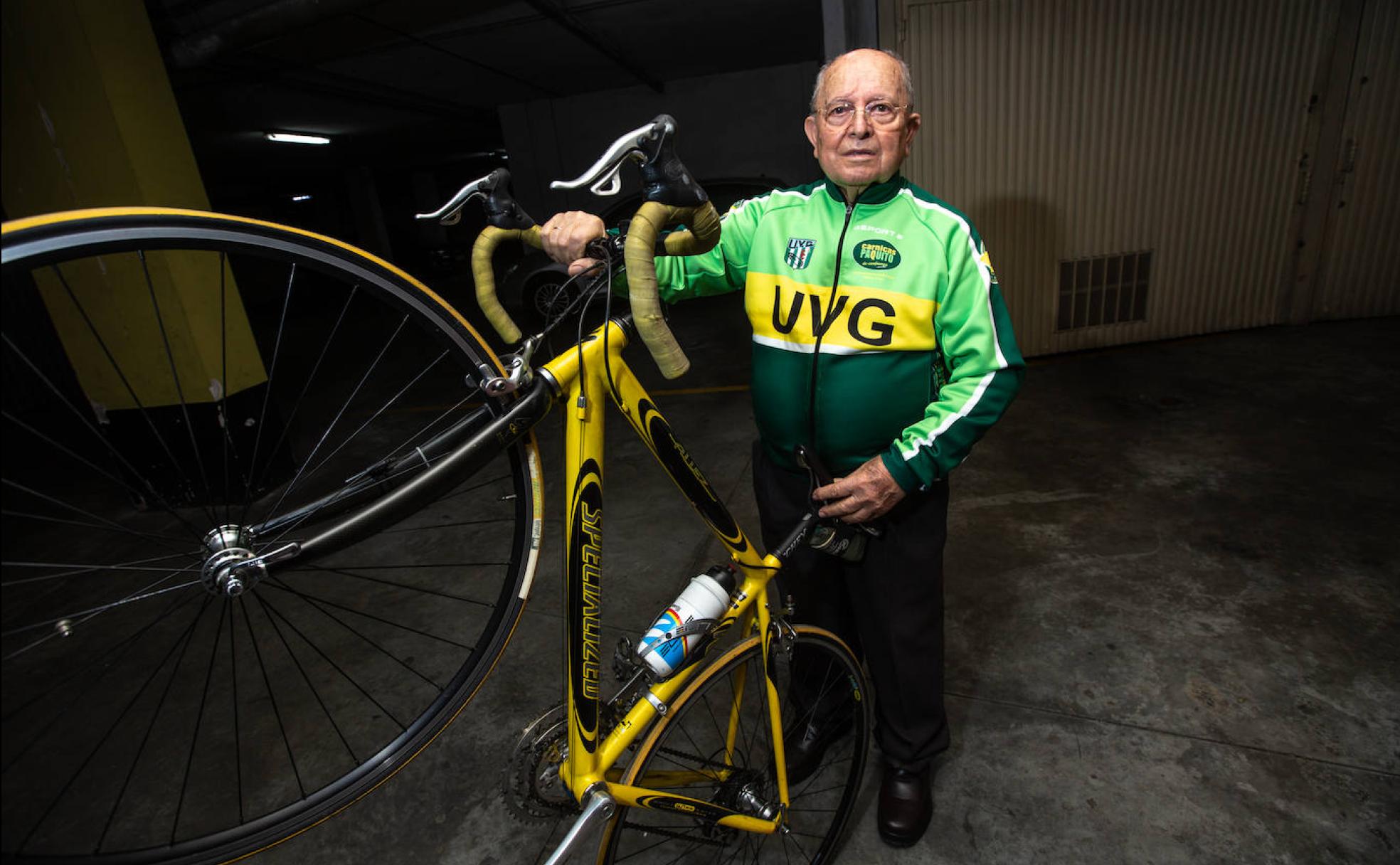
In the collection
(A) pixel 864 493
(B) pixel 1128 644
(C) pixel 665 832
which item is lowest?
(B) pixel 1128 644

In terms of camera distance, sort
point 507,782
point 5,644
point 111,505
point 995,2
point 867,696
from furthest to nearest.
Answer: point 995,2, point 111,505, point 5,644, point 867,696, point 507,782

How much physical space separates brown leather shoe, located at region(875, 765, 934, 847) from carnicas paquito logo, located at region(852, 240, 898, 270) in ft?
3.43

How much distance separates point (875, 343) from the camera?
1131mm

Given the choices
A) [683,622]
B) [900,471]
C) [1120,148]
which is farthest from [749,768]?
[1120,148]

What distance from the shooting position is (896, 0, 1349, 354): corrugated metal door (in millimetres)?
3801

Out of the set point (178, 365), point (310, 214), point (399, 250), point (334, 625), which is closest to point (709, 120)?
point (178, 365)

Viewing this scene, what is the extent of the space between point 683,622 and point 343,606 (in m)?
1.30

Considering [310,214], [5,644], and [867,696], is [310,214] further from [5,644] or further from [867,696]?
[867,696]

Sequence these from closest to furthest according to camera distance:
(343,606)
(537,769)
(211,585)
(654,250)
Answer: (211,585)
(654,250)
(537,769)
(343,606)

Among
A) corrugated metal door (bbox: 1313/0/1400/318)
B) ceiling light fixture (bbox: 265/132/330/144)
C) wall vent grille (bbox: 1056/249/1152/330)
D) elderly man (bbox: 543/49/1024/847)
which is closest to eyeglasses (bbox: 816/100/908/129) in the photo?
elderly man (bbox: 543/49/1024/847)

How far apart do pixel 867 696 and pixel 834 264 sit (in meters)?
→ 0.85

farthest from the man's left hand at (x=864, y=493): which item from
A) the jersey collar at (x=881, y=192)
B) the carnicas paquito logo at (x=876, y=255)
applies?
the jersey collar at (x=881, y=192)

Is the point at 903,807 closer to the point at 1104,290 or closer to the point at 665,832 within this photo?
the point at 665,832

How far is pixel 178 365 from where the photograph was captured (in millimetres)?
3139
